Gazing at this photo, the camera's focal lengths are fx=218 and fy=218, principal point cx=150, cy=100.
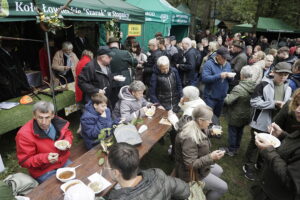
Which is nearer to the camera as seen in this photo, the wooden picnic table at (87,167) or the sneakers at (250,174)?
the wooden picnic table at (87,167)

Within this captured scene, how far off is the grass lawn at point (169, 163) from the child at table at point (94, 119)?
3.92 feet

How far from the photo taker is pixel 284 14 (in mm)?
20469

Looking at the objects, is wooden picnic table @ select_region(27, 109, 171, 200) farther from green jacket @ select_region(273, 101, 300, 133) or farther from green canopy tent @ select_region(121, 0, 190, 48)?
green canopy tent @ select_region(121, 0, 190, 48)

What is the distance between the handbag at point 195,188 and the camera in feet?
7.69

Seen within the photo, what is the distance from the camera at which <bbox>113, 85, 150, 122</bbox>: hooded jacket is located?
360 cm

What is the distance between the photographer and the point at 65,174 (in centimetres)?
221

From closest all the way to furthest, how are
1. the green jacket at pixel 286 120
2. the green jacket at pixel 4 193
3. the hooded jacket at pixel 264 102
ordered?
the green jacket at pixel 4 193
the green jacket at pixel 286 120
the hooded jacket at pixel 264 102

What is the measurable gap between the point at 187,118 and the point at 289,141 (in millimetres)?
1195

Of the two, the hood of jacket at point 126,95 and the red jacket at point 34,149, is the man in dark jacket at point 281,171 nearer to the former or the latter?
the hood of jacket at point 126,95

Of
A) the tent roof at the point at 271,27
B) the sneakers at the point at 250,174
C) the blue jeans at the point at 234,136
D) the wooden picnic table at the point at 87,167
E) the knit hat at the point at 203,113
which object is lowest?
the sneakers at the point at 250,174

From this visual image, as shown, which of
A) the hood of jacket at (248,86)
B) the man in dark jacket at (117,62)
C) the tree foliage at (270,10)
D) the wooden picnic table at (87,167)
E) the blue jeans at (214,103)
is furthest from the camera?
the tree foliage at (270,10)

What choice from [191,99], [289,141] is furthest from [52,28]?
[289,141]

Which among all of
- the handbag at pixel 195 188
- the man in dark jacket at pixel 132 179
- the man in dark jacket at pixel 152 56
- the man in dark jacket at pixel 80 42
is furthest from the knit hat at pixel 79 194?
the man in dark jacket at pixel 80 42

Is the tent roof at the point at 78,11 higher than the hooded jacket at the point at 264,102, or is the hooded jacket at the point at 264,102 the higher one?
the tent roof at the point at 78,11
